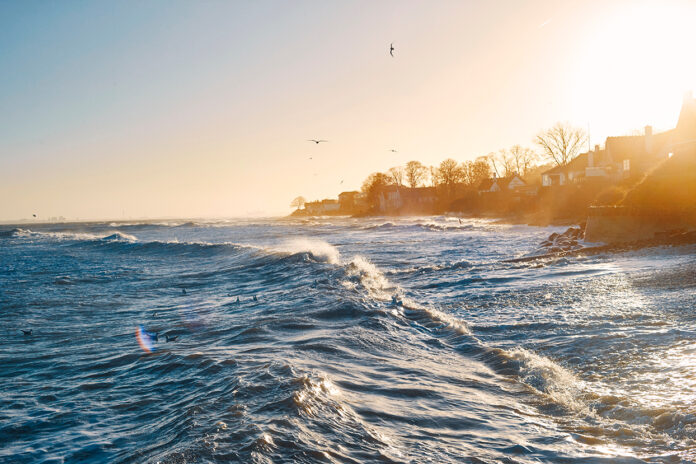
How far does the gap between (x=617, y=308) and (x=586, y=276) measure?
4.43 metres

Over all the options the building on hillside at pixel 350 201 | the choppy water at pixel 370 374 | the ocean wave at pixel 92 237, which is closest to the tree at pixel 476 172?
the building on hillside at pixel 350 201

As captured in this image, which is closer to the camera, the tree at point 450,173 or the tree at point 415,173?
the tree at point 450,173

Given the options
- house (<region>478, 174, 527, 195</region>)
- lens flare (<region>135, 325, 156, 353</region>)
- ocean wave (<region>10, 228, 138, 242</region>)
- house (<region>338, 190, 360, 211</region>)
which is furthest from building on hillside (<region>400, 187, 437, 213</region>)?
lens flare (<region>135, 325, 156, 353</region>)

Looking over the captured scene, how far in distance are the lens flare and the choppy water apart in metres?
0.13

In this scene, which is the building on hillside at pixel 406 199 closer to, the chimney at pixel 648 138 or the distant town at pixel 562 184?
the distant town at pixel 562 184

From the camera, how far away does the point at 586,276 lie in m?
13.9

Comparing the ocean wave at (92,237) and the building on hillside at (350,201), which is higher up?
the building on hillside at (350,201)

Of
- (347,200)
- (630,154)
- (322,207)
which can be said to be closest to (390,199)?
(347,200)

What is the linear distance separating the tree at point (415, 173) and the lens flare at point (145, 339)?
130833 millimetres

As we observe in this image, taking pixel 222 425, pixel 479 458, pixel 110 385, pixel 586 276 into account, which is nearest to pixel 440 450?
pixel 479 458

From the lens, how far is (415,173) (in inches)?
5477

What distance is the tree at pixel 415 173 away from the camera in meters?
139

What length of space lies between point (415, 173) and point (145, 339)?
435 feet

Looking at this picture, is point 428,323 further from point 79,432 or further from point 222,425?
point 79,432
